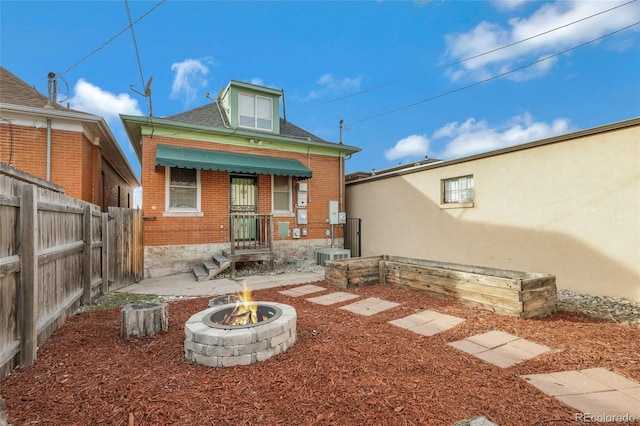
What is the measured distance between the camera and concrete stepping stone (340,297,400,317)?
181 inches

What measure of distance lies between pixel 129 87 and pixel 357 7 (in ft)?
24.5

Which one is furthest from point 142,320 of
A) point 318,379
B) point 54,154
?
point 54,154

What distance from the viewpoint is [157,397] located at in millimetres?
2244

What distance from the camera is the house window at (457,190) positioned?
7785 millimetres

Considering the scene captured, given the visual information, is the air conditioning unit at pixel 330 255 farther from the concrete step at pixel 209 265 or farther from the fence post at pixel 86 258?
the fence post at pixel 86 258

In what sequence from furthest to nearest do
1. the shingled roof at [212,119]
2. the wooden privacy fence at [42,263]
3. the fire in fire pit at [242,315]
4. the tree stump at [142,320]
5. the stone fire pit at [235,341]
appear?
the shingled roof at [212,119] < the tree stump at [142,320] < the fire in fire pit at [242,315] < the stone fire pit at [235,341] < the wooden privacy fence at [42,263]

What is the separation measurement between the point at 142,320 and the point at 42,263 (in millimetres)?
1288

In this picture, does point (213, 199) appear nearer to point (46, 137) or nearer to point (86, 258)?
point (46, 137)

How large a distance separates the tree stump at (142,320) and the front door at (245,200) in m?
5.73

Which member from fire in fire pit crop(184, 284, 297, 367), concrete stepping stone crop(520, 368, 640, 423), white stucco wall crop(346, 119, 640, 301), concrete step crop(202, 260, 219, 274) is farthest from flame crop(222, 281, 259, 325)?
white stucco wall crop(346, 119, 640, 301)

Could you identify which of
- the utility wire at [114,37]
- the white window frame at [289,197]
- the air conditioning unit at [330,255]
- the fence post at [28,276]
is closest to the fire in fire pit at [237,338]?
the fence post at [28,276]

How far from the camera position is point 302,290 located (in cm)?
621

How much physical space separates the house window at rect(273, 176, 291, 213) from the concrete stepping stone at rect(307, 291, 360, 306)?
4971 mm

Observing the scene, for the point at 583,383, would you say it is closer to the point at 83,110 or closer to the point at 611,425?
the point at 611,425
